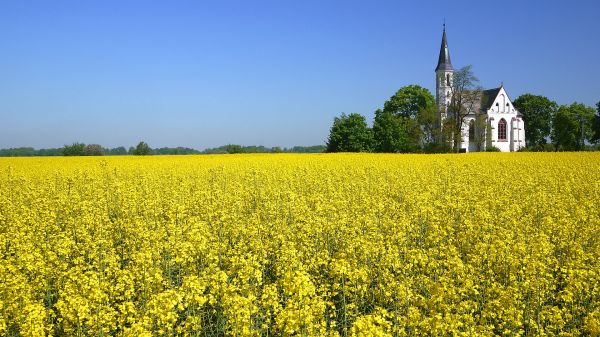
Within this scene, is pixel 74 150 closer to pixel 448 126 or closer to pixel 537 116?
pixel 448 126

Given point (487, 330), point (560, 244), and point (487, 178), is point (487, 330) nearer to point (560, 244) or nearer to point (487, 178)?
point (560, 244)

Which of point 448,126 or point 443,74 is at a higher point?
point 443,74

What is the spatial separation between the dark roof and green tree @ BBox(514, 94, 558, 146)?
7.53 meters

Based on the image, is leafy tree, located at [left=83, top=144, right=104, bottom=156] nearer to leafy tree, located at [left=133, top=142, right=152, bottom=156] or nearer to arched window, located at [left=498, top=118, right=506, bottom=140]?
leafy tree, located at [left=133, top=142, right=152, bottom=156]

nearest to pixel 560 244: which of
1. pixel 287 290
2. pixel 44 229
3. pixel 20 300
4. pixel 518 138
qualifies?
pixel 287 290

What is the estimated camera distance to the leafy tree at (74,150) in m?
51.6

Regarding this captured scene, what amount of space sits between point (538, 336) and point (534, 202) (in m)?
8.85

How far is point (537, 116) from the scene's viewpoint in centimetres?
10431

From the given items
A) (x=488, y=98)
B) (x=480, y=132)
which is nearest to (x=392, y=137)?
(x=480, y=132)

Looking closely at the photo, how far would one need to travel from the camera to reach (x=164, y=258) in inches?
335

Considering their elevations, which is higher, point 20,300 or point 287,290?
point 287,290

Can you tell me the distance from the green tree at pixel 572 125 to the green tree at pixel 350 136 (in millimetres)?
43461

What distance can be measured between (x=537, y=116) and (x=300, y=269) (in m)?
112

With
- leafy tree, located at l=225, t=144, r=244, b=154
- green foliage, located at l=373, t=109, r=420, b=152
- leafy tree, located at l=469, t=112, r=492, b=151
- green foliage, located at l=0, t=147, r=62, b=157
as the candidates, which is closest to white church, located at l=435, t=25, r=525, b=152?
leafy tree, located at l=469, t=112, r=492, b=151
